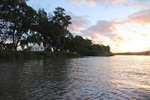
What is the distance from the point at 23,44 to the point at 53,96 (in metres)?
52.5

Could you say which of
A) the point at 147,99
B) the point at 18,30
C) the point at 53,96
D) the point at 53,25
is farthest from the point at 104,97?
the point at 53,25

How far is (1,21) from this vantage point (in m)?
44.1

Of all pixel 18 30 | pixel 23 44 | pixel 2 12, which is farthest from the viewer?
pixel 23 44

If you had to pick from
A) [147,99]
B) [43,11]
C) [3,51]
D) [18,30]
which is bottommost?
[147,99]

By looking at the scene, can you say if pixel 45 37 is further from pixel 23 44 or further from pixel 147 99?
pixel 147 99

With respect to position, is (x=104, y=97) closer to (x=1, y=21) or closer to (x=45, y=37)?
(x=1, y=21)

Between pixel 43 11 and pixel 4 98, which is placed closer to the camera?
pixel 4 98

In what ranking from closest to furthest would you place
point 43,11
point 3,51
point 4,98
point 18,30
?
point 4,98 < point 3,51 < point 18,30 < point 43,11

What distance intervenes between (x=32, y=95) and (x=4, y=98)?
1.23 metres

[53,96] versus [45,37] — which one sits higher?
[45,37]

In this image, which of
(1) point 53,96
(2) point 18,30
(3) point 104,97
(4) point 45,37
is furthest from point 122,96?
(4) point 45,37

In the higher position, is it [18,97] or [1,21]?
[1,21]

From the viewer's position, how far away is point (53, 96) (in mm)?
6352

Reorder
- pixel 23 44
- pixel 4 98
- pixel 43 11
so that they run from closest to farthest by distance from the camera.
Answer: pixel 4 98
pixel 23 44
pixel 43 11
